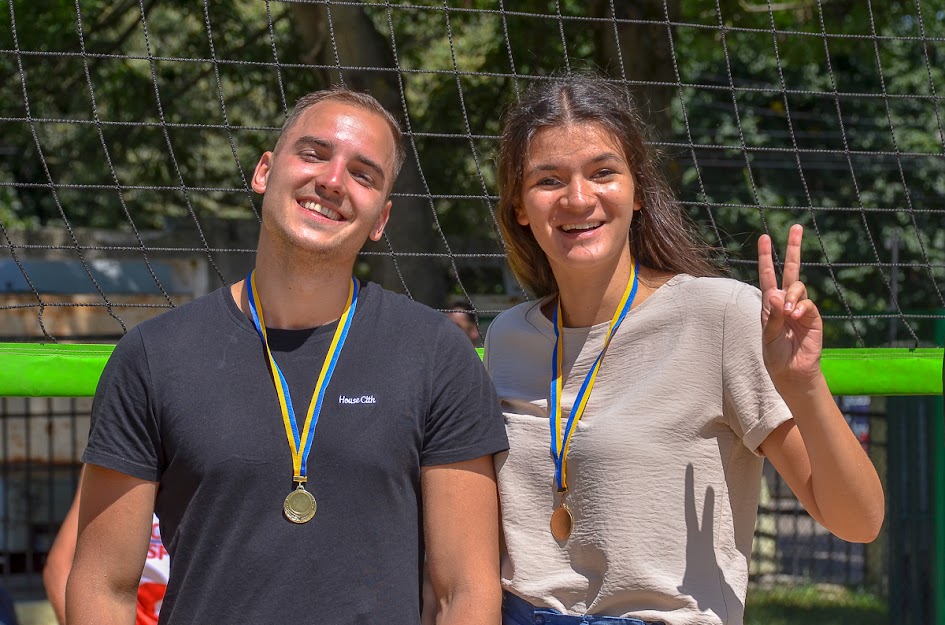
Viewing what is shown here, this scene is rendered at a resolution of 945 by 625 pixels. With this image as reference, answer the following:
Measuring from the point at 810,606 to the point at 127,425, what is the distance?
21.4ft

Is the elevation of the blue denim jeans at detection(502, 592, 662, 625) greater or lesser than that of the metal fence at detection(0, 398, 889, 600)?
lesser

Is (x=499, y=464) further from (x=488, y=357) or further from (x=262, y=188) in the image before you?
(x=262, y=188)

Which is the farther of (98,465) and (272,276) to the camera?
(272,276)

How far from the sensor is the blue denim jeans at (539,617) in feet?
6.29

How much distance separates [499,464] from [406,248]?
4.38 metres

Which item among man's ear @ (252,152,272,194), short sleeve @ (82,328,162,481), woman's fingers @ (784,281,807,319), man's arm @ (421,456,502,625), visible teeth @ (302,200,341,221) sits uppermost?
man's ear @ (252,152,272,194)

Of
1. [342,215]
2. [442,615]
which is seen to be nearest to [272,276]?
[342,215]

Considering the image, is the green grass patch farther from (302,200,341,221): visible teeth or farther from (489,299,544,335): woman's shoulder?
(302,200,341,221): visible teeth

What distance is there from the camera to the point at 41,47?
7.54m

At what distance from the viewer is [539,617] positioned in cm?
200

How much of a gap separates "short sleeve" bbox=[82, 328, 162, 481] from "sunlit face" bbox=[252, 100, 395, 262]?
0.35 metres

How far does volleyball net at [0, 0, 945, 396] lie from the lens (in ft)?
20.9

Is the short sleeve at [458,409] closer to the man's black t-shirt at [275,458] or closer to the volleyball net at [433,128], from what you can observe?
the man's black t-shirt at [275,458]

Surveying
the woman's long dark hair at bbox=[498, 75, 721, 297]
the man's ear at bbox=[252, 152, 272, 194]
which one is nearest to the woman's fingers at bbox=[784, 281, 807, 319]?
the woman's long dark hair at bbox=[498, 75, 721, 297]
